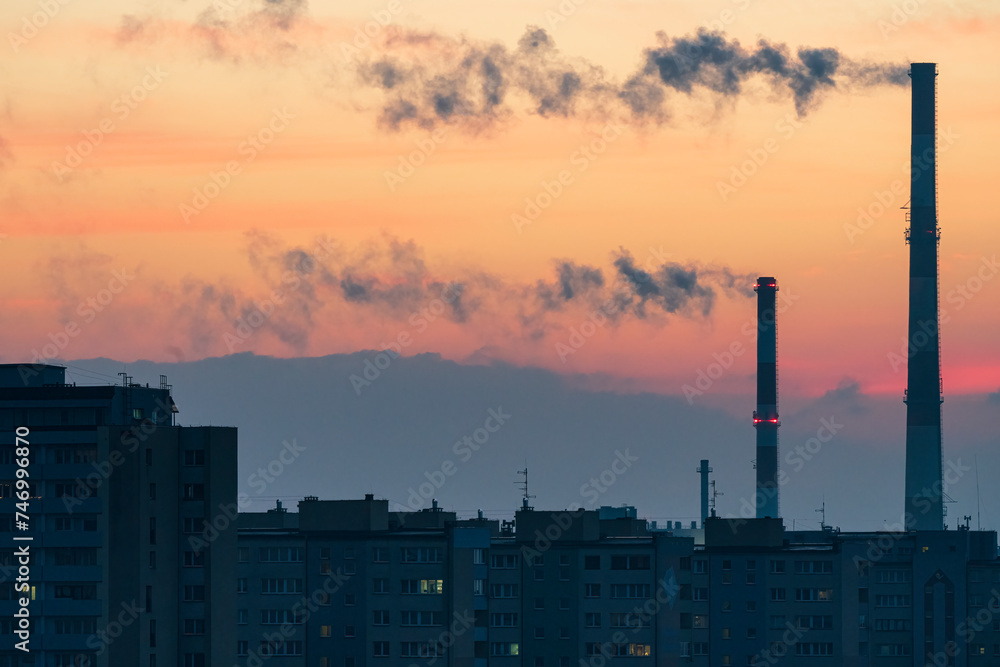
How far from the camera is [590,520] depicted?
12950 centimetres

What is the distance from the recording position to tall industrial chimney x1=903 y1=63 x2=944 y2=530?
193 metres

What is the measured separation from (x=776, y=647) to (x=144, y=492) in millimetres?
72012

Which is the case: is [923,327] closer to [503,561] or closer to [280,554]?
[503,561]

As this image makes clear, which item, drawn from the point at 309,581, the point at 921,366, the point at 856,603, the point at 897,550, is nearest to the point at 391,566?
the point at 309,581

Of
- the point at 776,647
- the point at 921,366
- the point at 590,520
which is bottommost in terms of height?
the point at 776,647

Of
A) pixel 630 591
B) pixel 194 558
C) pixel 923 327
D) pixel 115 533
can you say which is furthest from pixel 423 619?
pixel 923 327


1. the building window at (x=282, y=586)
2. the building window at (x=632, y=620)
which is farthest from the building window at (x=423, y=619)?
the building window at (x=632, y=620)

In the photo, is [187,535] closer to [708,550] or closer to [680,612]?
[680,612]

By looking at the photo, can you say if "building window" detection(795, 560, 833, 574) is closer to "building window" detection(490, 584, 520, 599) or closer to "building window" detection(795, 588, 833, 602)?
"building window" detection(795, 588, 833, 602)

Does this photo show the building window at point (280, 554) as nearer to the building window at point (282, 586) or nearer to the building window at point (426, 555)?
the building window at point (282, 586)

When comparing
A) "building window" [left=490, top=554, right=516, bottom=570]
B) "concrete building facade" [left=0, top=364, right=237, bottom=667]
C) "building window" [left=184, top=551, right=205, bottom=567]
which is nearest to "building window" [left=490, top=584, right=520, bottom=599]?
"building window" [left=490, top=554, right=516, bottom=570]

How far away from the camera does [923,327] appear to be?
19412cm

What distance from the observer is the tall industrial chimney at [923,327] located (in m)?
193

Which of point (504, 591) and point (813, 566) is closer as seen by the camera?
point (504, 591)
